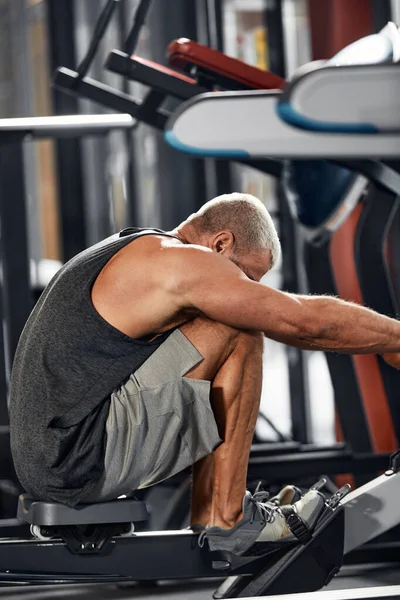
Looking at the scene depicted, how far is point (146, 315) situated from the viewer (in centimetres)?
167

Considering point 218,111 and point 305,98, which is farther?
point 218,111

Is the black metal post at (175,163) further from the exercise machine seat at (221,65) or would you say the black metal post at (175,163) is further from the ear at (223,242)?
the ear at (223,242)

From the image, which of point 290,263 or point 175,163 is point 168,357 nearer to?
point 290,263

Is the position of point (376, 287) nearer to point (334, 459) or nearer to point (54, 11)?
point (334, 459)

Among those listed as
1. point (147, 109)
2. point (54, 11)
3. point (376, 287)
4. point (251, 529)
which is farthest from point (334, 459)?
point (54, 11)

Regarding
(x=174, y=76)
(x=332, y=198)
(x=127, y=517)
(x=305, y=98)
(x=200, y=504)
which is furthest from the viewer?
(x=332, y=198)

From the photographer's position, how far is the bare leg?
68.8 inches

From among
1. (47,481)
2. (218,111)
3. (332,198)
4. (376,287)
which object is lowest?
(47,481)

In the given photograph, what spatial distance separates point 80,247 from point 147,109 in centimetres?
108

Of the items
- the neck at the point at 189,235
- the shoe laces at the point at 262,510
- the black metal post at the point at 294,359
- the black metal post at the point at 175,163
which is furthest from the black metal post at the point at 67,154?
the shoe laces at the point at 262,510

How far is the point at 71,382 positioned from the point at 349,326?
0.54 metres

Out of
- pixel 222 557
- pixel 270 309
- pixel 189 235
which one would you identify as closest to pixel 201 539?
pixel 222 557

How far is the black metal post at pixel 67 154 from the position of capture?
358 cm

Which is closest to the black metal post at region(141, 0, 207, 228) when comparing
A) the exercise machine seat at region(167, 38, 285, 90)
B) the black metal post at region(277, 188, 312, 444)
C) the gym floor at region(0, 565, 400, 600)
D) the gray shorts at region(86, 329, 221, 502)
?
the black metal post at region(277, 188, 312, 444)
